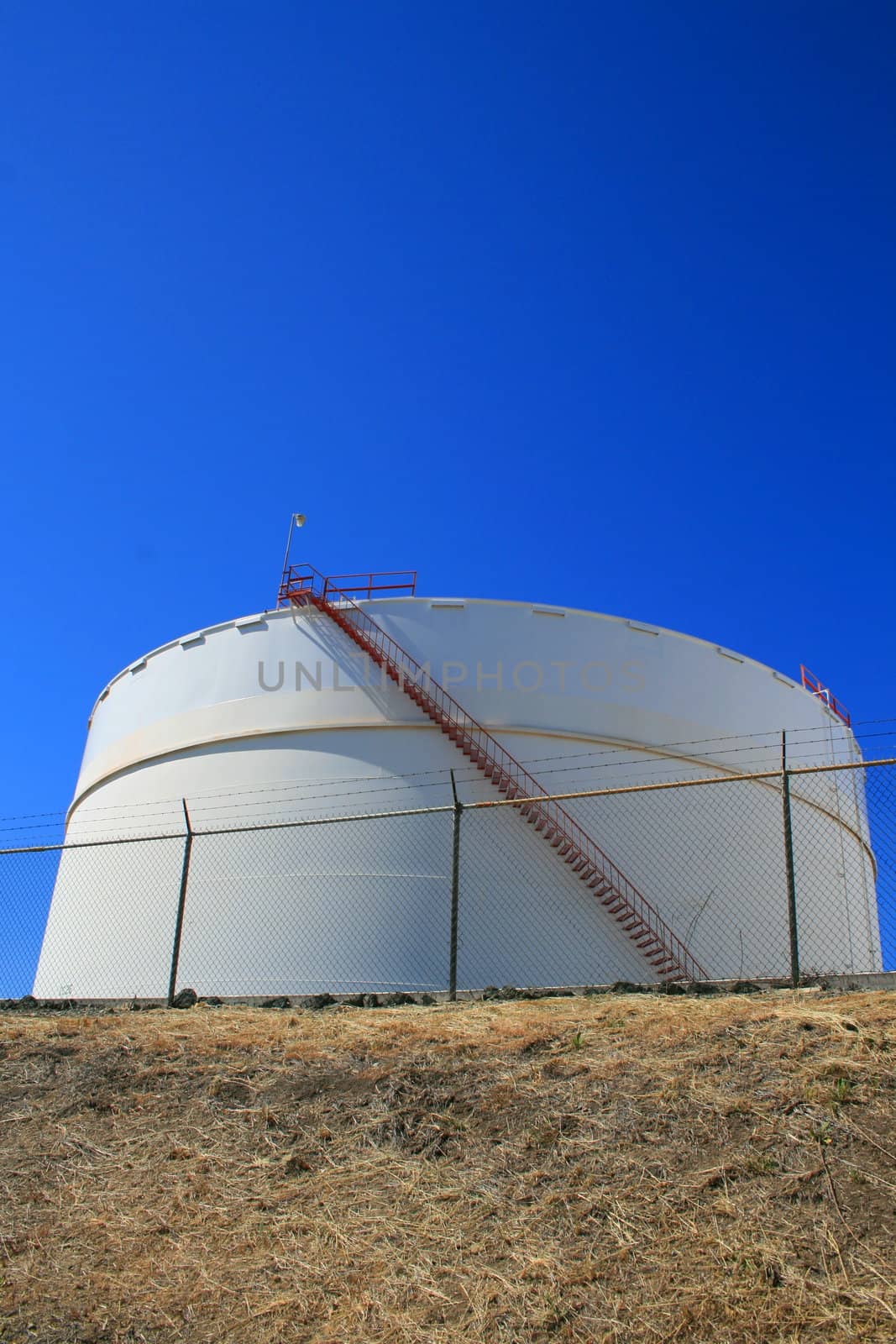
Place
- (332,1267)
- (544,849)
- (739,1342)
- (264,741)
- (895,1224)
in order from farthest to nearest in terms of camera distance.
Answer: (264,741)
(544,849)
(332,1267)
(895,1224)
(739,1342)

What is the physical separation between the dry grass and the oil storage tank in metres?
7.91

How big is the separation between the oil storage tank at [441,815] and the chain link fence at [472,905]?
0.04 meters

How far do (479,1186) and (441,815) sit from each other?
10483mm

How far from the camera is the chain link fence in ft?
51.5

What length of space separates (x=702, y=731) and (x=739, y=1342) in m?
14.6

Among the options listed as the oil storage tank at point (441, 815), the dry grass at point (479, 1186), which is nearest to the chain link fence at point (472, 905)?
the oil storage tank at point (441, 815)

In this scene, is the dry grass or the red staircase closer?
the dry grass

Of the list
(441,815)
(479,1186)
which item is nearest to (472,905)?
(441,815)

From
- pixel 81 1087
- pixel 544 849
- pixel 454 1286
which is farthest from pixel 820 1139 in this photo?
pixel 544 849

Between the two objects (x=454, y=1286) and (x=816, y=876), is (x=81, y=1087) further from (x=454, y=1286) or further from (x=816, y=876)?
(x=816, y=876)

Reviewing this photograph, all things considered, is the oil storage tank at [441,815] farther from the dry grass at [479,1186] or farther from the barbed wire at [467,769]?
the dry grass at [479,1186]

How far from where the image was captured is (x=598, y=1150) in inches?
223

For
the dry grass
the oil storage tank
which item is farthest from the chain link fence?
the dry grass

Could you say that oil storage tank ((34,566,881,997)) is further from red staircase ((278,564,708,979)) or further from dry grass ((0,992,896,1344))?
dry grass ((0,992,896,1344))
